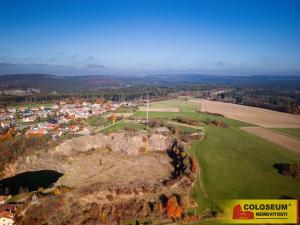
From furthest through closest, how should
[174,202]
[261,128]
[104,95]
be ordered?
[104,95]
[261,128]
[174,202]

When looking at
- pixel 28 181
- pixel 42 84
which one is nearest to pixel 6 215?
pixel 28 181

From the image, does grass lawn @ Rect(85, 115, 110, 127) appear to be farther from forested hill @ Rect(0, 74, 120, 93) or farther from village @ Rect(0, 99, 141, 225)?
forested hill @ Rect(0, 74, 120, 93)

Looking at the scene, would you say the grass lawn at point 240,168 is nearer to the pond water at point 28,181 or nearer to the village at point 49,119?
the pond water at point 28,181

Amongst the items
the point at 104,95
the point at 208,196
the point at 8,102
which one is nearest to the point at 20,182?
the point at 208,196

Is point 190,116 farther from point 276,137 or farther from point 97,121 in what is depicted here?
point 276,137

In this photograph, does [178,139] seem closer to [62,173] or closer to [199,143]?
[199,143]
